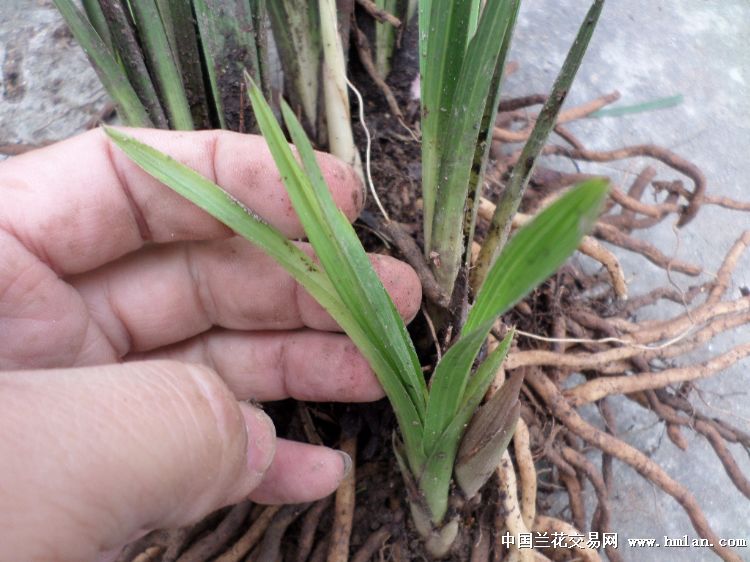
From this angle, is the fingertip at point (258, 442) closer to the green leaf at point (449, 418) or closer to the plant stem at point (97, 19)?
the green leaf at point (449, 418)

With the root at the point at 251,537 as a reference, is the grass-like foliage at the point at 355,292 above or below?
above

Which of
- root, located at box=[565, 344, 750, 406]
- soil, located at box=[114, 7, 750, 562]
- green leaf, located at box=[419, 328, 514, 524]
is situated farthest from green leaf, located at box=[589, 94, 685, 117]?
green leaf, located at box=[419, 328, 514, 524]

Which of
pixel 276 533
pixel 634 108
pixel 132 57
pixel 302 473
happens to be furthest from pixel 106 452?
pixel 634 108

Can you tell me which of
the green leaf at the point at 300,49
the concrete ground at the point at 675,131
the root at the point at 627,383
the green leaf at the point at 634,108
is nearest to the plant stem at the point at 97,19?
the green leaf at the point at 300,49

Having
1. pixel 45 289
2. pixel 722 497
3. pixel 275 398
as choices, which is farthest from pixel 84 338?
pixel 722 497

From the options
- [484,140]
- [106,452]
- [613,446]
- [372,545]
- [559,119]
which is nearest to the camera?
[106,452]

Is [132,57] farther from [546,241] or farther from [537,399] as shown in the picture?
[537,399]

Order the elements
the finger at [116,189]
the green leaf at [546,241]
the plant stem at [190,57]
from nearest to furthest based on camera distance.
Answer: the green leaf at [546,241]
the finger at [116,189]
the plant stem at [190,57]
